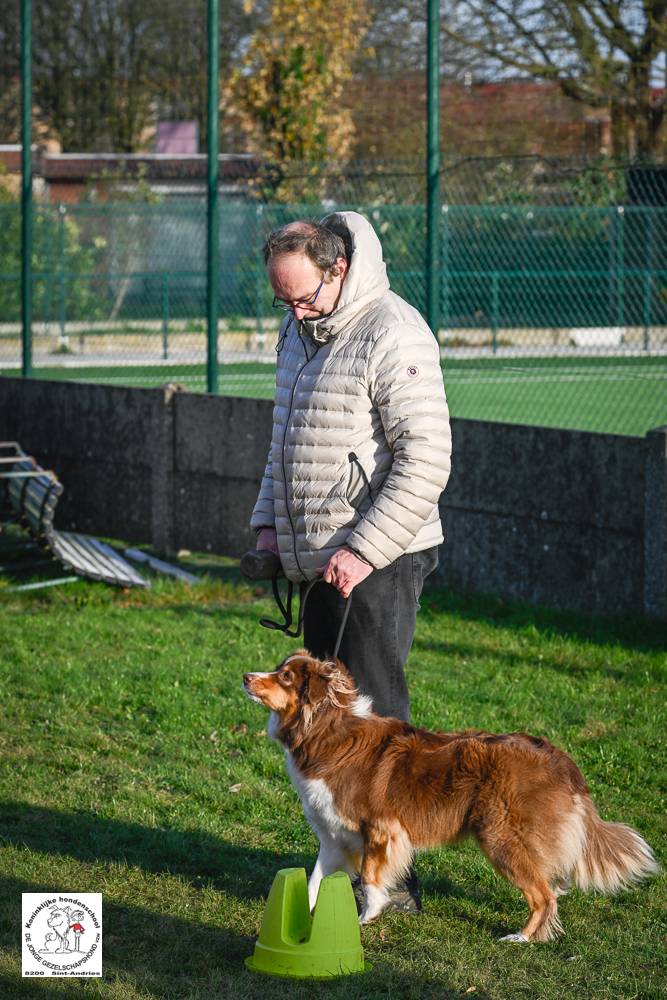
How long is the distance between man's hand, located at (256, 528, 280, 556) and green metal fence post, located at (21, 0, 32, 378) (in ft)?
33.4

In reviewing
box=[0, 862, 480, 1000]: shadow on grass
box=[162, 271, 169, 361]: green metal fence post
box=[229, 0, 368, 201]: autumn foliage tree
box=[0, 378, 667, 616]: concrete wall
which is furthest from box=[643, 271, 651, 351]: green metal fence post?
box=[0, 862, 480, 1000]: shadow on grass

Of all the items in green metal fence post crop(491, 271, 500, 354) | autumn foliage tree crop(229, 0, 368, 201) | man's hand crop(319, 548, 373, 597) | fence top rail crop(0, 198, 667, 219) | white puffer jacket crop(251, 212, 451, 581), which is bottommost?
man's hand crop(319, 548, 373, 597)

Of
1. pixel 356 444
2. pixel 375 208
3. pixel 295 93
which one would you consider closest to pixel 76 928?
pixel 356 444

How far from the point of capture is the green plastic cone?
13.5 feet

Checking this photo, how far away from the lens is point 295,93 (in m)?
22.0

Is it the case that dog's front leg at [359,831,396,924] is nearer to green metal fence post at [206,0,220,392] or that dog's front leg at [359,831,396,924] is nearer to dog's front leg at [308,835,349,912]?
dog's front leg at [308,835,349,912]

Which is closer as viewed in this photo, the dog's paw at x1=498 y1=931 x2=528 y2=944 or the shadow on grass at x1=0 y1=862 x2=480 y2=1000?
the shadow on grass at x1=0 y1=862 x2=480 y2=1000

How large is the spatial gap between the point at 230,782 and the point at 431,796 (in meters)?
1.73

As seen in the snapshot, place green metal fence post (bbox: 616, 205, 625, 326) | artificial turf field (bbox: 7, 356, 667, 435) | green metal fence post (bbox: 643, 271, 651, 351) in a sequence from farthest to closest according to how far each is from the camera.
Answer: green metal fence post (bbox: 643, 271, 651, 351), green metal fence post (bbox: 616, 205, 625, 326), artificial turf field (bbox: 7, 356, 667, 435)

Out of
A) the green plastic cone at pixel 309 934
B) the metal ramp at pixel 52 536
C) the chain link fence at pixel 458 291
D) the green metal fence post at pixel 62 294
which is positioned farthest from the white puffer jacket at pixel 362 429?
the green metal fence post at pixel 62 294

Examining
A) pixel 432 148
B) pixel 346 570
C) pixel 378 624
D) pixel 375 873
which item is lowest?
pixel 375 873

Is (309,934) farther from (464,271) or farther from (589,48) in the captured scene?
(464,271)

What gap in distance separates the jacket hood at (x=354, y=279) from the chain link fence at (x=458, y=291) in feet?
37.3

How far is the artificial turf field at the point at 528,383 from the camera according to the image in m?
18.8
